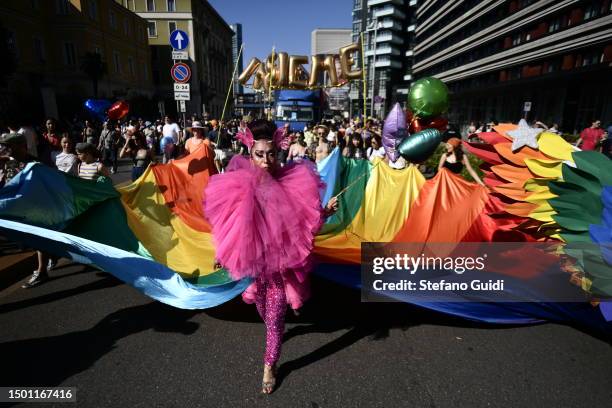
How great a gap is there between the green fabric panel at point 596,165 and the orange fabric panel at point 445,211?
1034 millimetres

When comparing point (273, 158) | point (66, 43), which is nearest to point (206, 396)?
point (273, 158)

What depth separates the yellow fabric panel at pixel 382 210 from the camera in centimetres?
443

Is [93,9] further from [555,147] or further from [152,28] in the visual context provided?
[555,147]

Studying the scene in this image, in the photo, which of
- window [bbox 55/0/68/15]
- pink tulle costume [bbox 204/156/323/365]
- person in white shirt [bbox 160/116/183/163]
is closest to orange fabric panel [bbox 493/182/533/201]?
pink tulle costume [bbox 204/156/323/365]

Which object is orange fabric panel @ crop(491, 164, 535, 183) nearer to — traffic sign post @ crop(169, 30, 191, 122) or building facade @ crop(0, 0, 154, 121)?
traffic sign post @ crop(169, 30, 191, 122)

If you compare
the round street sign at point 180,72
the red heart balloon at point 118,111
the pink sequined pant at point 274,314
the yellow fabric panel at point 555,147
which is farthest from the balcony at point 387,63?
the pink sequined pant at point 274,314

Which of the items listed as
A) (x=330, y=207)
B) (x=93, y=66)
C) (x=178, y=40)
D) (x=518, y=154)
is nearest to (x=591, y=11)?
(x=178, y=40)

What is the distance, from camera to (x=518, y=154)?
12.1 feet

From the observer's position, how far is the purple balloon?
5.48m

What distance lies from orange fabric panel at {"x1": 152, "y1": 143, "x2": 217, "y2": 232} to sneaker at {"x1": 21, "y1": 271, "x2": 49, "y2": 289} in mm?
1686

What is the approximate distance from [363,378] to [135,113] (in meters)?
39.9

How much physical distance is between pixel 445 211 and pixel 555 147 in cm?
119

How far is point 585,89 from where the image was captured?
2311 cm

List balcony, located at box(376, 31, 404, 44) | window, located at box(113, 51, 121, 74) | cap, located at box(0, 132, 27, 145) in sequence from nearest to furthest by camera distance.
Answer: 1. cap, located at box(0, 132, 27, 145)
2. window, located at box(113, 51, 121, 74)
3. balcony, located at box(376, 31, 404, 44)
